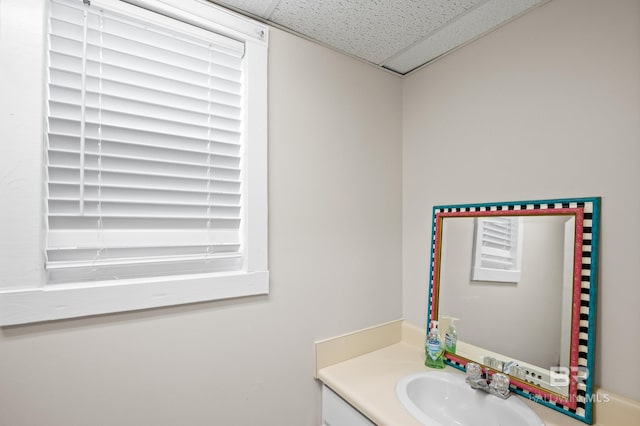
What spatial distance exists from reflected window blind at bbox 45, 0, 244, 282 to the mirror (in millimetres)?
971

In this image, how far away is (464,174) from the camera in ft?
4.66

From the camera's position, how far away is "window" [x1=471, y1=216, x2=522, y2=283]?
122 cm

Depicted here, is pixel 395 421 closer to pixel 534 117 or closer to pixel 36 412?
pixel 36 412

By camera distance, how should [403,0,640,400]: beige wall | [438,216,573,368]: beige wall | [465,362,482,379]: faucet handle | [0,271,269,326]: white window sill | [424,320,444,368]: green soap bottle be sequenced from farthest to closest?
1. [424,320,444,368]: green soap bottle
2. [465,362,482,379]: faucet handle
3. [438,216,573,368]: beige wall
4. [403,0,640,400]: beige wall
5. [0,271,269,326]: white window sill

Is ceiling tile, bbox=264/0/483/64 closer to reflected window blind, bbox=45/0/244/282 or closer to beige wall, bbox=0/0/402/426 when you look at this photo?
beige wall, bbox=0/0/402/426

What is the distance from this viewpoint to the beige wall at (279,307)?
87 centimetres

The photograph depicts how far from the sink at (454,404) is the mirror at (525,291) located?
99 mm

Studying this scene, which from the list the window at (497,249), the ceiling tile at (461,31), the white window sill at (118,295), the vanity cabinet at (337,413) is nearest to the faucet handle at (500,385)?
the window at (497,249)

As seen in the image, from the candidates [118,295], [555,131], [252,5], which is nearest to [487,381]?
[555,131]

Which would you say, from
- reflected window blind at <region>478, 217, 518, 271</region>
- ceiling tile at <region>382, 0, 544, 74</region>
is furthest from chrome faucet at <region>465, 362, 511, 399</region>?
ceiling tile at <region>382, 0, 544, 74</region>

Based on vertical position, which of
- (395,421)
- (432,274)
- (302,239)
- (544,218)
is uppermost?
(544,218)

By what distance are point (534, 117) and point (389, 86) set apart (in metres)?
0.72

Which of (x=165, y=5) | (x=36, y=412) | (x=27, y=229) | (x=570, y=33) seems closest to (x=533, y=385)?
(x=570, y=33)

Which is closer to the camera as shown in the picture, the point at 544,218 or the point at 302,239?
the point at 544,218
